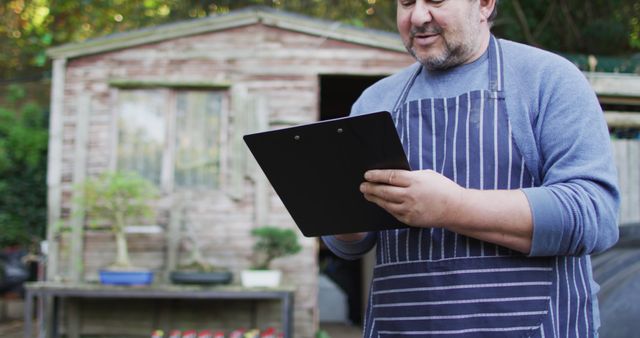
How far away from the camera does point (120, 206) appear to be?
283 inches

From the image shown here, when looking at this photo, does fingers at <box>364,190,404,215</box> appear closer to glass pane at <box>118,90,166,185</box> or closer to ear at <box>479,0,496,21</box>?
ear at <box>479,0,496,21</box>

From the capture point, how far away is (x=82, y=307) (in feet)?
26.0

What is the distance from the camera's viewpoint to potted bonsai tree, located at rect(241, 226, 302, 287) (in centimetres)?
701

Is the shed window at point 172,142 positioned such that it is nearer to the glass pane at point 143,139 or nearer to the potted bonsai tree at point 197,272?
the glass pane at point 143,139

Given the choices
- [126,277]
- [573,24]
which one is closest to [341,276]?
[126,277]

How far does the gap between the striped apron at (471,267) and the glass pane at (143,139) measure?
249 inches

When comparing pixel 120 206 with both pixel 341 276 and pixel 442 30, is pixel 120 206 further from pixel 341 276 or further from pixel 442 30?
pixel 442 30

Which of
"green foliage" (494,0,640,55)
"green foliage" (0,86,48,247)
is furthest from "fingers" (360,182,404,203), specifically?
"green foliage" (494,0,640,55)

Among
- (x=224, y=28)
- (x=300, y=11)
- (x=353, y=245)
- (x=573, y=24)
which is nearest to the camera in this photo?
(x=353, y=245)

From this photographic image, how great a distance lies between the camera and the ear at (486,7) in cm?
177

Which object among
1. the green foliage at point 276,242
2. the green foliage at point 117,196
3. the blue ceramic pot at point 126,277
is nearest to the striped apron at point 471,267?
the green foliage at point 276,242

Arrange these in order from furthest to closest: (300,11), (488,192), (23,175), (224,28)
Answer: (300,11)
(23,175)
(224,28)
(488,192)

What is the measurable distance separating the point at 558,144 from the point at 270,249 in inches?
227

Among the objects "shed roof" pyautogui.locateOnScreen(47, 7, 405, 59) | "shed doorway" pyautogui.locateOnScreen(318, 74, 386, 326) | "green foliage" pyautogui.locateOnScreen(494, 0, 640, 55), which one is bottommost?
"shed doorway" pyautogui.locateOnScreen(318, 74, 386, 326)
